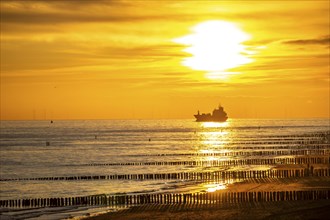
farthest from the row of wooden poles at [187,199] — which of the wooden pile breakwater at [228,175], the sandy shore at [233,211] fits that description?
the wooden pile breakwater at [228,175]

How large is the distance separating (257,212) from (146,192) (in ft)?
65.6

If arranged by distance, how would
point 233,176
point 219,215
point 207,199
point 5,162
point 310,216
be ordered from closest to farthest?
point 310,216 < point 219,215 < point 207,199 < point 233,176 < point 5,162

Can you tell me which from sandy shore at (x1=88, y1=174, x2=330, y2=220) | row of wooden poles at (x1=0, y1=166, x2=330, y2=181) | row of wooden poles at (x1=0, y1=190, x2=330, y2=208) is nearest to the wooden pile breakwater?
row of wooden poles at (x1=0, y1=166, x2=330, y2=181)

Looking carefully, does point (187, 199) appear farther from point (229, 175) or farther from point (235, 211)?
point (229, 175)

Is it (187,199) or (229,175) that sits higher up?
(229,175)

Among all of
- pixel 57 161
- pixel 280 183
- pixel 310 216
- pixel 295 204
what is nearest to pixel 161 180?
pixel 280 183

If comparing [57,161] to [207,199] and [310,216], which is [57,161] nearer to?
[207,199]

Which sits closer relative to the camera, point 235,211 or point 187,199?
point 235,211

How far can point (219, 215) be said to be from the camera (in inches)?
1529

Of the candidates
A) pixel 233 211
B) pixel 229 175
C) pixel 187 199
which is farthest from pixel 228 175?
pixel 233 211

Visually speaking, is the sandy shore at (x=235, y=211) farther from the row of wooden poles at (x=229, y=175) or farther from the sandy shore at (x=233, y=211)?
the row of wooden poles at (x=229, y=175)

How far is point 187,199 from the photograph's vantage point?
46625 millimetres

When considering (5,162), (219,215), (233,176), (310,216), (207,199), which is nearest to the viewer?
(310,216)

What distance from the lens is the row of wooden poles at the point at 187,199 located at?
1778 inches
